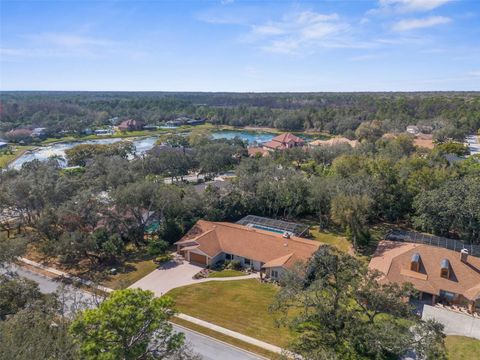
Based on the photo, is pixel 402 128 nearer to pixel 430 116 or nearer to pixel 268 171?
pixel 430 116

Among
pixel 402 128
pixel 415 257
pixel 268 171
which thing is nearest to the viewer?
pixel 415 257

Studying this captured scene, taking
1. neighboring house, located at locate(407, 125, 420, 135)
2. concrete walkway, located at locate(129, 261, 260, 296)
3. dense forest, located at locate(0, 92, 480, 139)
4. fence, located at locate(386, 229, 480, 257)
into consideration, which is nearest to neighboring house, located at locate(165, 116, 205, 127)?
dense forest, located at locate(0, 92, 480, 139)

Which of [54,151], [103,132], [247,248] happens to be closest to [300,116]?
[103,132]

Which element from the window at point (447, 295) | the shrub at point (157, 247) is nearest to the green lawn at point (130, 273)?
the shrub at point (157, 247)

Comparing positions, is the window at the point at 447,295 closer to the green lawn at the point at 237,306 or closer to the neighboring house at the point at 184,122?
the green lawn at the point at 237,306

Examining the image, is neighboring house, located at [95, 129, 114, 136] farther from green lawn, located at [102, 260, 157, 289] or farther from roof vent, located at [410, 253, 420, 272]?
roof vent, located at [410, 253, 420, 272]

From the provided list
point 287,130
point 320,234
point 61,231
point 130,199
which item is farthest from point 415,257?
point 287,130

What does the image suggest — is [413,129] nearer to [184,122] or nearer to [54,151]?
[184,122]

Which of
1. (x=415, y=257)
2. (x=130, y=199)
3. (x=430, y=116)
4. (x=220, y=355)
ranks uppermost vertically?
(x=430, y=116)
